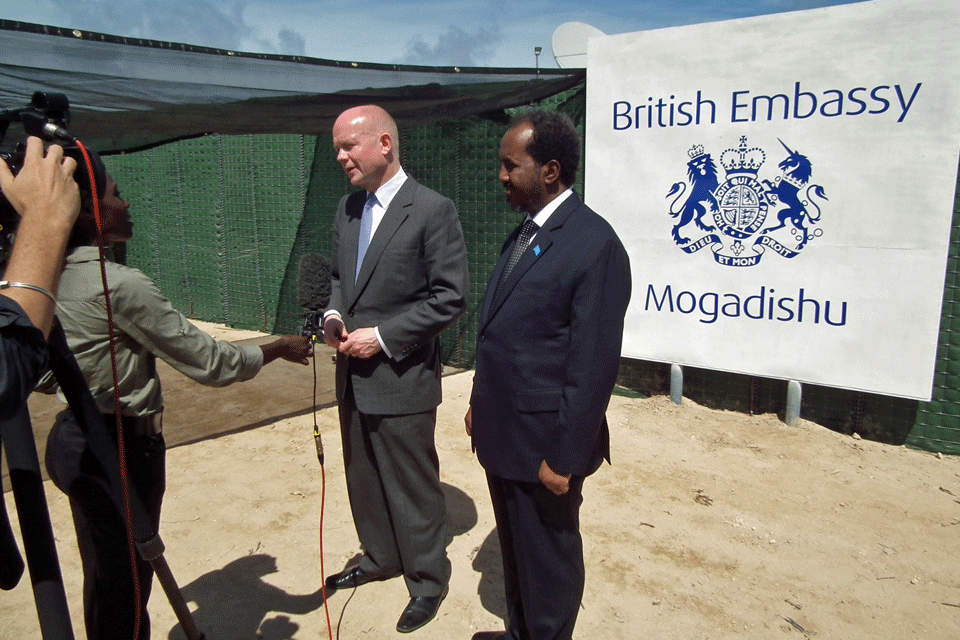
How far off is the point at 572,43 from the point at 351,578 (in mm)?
4447

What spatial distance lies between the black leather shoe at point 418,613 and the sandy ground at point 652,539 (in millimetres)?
39

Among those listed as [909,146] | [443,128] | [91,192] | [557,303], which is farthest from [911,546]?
[443,128]

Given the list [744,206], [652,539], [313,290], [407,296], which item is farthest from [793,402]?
[313,290]

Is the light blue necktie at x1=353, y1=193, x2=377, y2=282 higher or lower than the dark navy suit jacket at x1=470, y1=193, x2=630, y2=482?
higher

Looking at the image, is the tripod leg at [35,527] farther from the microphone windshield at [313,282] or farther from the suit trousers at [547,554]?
the microphone windshield at [313,282]

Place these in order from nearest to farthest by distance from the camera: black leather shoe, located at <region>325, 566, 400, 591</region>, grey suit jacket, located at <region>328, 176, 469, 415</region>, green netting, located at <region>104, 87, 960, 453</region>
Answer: grey suit jacket, located at <region>328, 176, 469, 415</region>
black leather shoe, located at <region>325, 566, 400, 591</region>
green netting, located at <region>104, 87, 960, 453</region>

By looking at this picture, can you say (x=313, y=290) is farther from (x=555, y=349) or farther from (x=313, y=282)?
(x=555, y=349)

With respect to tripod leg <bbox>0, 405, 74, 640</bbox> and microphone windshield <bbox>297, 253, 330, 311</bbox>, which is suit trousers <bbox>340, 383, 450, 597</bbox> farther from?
tripod leg <bbox>0, 405, 74, 640</bbox>

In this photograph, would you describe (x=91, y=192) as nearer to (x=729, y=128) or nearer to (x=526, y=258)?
(x=526, y=258)

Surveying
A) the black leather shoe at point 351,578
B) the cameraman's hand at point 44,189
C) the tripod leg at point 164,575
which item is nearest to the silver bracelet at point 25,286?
the cameraman's hand at point 44,189

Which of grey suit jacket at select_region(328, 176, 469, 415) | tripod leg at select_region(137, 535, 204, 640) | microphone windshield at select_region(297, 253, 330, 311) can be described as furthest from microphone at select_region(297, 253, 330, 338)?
tripod leg at select_region(137, 535, 204, 640)

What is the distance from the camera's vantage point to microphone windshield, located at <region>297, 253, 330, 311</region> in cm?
301

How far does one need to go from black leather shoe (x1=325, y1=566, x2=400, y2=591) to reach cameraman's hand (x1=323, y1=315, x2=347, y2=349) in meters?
1.12

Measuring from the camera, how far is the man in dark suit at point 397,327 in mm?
2918
